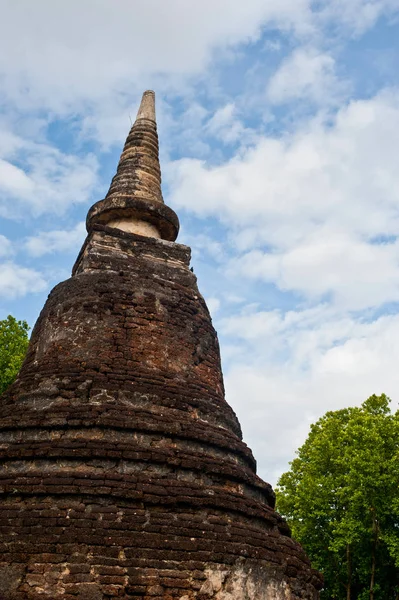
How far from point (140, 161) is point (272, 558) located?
311 inches

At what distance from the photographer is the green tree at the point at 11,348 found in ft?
55.4

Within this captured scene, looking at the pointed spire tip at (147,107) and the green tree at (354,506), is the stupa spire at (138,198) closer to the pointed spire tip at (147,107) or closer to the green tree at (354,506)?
the pointed spire tip at (147,107)

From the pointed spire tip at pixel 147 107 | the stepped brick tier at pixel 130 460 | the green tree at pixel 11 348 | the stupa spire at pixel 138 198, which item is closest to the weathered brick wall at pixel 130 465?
the stepped brick tier at pixel 130 460

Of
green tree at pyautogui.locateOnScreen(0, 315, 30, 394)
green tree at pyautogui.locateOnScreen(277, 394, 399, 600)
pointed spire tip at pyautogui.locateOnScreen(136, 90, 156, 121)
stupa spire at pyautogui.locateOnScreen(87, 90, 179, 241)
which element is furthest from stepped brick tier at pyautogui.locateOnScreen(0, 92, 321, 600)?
green tree at pyautogui.locateOnScreen(277, 394, 399, 600)

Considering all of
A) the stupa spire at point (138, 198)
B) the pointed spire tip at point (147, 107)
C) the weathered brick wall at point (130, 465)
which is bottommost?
the weathered brick wall at point (130, 465)

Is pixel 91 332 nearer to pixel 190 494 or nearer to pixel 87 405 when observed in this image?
pixel 87 405

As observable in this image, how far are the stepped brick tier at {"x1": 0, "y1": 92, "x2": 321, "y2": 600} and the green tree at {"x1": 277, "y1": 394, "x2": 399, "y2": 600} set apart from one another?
10345 mm

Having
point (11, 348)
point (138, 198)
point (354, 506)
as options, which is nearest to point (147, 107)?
point (138, 198)

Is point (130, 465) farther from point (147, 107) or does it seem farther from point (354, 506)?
point (354, 506)

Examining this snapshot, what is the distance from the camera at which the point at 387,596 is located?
17281mm

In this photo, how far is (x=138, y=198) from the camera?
1046cm

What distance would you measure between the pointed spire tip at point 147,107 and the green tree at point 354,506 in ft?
35.8

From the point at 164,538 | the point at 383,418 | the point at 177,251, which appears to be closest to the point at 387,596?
the point at 383,418

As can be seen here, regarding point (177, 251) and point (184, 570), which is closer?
point (184, 570)
